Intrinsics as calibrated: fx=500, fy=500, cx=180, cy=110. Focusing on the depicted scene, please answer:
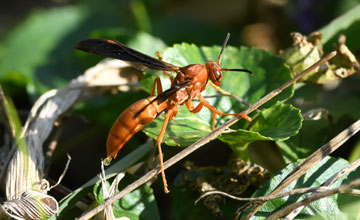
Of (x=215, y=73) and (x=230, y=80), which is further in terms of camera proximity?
(x=230, y=80)

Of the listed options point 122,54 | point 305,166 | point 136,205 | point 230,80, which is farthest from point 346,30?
point 136,205

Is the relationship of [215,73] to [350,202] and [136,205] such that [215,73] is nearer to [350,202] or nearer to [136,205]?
[136,205]

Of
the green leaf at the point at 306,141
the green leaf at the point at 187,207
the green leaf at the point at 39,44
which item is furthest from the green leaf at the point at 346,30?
the green leaf at the point at 39,44

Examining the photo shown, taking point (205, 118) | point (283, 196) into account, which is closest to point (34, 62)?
point (205, 118)

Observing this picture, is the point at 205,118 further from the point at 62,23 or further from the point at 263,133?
the point at 62,23

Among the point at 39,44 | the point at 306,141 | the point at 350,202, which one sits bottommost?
the point at 350,202

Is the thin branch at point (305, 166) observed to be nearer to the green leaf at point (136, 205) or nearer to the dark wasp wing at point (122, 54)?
the green leaf at point (136, 205)

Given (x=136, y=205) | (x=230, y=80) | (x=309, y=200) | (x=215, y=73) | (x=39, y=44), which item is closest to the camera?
(x=309, y=200)
